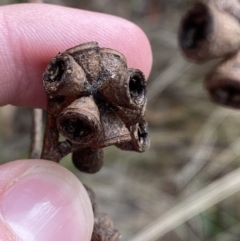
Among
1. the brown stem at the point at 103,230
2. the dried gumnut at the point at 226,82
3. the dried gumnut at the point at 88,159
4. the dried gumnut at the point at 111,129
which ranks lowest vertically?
the brown stem at the point at 103,230

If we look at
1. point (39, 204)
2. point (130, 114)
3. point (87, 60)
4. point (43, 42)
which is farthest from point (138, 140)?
point (43, 42)

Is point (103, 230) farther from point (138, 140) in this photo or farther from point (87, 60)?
point (87, 60)

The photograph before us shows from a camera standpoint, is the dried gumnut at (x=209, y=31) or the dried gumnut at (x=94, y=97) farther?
the dried gumnut at (x=209, y=31)

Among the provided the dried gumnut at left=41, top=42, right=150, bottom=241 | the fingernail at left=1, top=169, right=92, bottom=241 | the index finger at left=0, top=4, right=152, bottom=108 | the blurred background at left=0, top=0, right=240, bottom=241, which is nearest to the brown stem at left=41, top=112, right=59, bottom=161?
the dried gumnut at left=41, top=42, right=150, bottom=241

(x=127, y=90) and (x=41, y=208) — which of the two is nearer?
(x=127, y=90)

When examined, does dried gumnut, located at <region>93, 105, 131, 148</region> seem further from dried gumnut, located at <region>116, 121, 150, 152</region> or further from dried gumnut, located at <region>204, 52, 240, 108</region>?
dried gumnut, located at <region>204, 52, 240, 108</region>

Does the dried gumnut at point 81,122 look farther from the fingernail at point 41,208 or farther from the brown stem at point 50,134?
the fingernail at point 41,208

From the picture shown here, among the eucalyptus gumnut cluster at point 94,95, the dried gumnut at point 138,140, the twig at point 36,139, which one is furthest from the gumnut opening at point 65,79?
the twig at point 36,139
